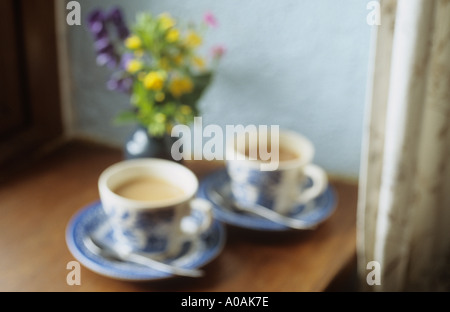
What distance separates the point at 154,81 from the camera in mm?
828

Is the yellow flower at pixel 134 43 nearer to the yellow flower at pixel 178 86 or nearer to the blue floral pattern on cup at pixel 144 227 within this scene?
the yellow flower at pixel 178 86

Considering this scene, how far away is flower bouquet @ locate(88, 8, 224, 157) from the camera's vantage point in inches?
33.1

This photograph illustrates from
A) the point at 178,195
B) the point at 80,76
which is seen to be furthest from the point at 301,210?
the point at 80,76

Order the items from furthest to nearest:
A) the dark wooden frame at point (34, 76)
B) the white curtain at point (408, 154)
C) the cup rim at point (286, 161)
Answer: the dark wooden frame at point (34, 76), the cup rim at point (286, 161), the white curtain at point (408, 154)

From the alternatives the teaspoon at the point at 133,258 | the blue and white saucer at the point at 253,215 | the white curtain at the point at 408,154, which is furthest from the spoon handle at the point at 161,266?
the white curtain at the point at 408,154

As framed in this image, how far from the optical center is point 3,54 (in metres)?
0.92

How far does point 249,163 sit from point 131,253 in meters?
0.20

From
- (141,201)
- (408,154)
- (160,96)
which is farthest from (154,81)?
(408,154)

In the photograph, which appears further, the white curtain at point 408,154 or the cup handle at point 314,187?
the cup handle at point 314,187

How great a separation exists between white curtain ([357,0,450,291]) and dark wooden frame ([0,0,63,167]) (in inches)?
22.1

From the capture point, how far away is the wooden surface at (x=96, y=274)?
27.5 inches

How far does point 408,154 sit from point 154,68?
375 mm

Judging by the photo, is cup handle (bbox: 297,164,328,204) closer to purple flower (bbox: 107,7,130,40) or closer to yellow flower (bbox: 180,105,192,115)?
yellow flower (bbox: 180,105,192,115)

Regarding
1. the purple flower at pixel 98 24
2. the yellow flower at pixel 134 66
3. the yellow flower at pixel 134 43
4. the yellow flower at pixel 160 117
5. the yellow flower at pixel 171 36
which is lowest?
the yellow flower at pixel 160 117
